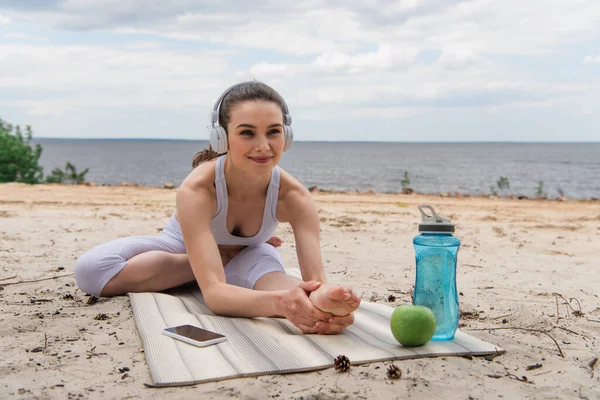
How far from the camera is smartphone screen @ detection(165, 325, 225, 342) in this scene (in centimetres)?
282

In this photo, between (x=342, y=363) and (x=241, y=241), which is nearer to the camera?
(x=342, y=363)

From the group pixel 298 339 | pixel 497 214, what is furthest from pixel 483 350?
pixel 497 214

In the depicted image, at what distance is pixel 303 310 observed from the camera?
2.96m

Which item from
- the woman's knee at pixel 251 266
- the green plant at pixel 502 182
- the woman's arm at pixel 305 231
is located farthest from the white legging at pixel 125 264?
the green plant at pixel 502 182

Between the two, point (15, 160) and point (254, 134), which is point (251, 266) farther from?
point (15, 160)

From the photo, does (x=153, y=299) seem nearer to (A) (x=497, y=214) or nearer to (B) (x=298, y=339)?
(B) (x=298, y=339)

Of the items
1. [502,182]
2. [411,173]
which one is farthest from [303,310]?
[411,173]

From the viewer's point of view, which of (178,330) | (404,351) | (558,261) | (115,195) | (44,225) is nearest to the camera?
(404,351)

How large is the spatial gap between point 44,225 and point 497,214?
265 inches

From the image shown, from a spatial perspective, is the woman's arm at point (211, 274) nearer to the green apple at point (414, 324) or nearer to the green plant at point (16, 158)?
the green apple at point (414, 324)

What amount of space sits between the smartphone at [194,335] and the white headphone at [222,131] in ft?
3.33

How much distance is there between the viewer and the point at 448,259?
9.79 ft

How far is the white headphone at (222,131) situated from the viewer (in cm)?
328

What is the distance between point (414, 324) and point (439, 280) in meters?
0.35
